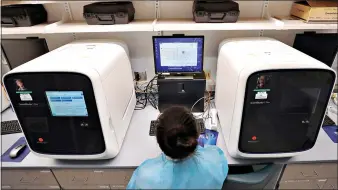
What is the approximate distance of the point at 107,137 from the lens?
1085 millimetres

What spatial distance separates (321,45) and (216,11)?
78cm

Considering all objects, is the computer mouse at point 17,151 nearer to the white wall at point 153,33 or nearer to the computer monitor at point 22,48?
the computer monitor at point 22,48

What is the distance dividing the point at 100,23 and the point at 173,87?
0.65 metres

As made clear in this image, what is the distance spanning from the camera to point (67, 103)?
3.28 feet

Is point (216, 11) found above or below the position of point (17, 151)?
above

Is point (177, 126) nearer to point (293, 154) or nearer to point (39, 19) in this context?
point (293, 154)

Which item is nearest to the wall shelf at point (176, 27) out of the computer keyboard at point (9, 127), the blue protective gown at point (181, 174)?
the computer keyboard at point (9, 127)

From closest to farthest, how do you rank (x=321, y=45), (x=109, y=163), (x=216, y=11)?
(x=109, y=163)
(x=216, y=11)
(x=321, y=45)

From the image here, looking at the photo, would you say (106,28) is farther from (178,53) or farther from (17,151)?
(17,151)

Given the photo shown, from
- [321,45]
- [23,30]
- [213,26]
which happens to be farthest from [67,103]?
[321,45]

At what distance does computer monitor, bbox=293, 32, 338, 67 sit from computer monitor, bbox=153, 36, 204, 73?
744mm

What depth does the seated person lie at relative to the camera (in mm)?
800

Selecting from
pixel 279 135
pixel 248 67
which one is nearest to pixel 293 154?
pixel 279 135

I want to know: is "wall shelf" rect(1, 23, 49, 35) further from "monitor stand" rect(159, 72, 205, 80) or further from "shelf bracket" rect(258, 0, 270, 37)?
"shelf bracket" rect(258, 0, 270, 37)
